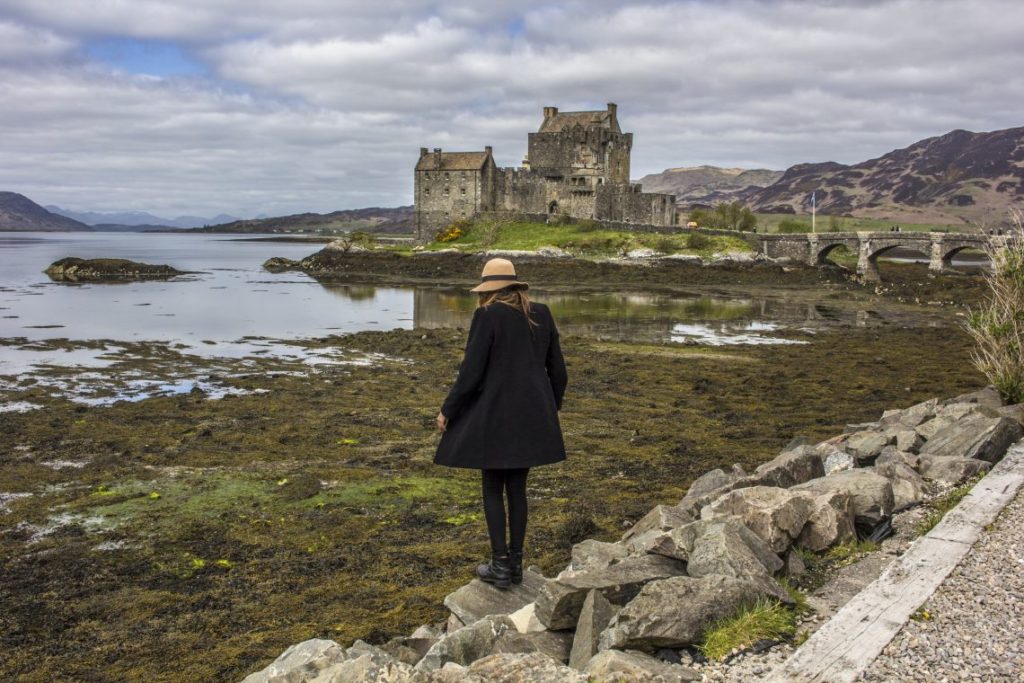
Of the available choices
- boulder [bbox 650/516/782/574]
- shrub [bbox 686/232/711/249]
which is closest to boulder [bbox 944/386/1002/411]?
boulder [bbox 650/516/782/574]

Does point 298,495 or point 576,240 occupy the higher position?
point 576,240

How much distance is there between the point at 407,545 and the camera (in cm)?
900

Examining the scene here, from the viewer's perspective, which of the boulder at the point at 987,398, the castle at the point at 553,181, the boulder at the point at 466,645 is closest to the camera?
the boulder at the point at 466,645

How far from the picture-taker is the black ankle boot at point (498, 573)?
6.30m

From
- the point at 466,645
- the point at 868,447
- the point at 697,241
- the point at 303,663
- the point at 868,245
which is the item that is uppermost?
the point at 697,241

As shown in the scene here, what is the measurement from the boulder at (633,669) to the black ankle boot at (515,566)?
1942mm

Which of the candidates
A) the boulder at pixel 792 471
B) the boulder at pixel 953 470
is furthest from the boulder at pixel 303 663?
the boulder at pixel 953 470

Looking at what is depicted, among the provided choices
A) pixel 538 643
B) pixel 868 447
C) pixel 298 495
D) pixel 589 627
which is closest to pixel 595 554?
pixel 538 643

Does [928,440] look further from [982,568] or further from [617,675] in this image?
[617,675]

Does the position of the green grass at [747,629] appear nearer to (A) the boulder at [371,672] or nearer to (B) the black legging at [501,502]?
(A) the boulder at [371,672]

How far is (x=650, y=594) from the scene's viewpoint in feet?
15.9

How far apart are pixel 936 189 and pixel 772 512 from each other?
177 meters

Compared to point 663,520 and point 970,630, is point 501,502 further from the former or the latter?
point 970,630

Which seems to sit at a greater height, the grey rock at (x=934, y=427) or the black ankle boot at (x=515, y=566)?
the grey rock at (x=934, y=427)
